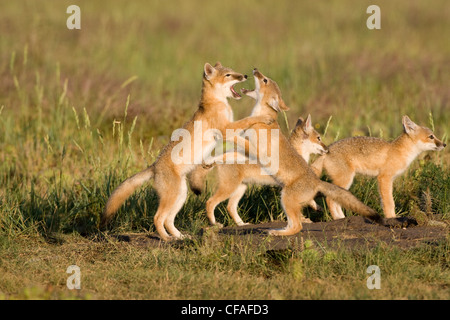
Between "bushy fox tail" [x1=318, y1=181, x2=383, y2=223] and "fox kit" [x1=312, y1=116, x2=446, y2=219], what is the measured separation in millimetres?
874

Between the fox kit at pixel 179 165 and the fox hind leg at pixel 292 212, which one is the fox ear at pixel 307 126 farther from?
the fox hind leg at pixel 292 212

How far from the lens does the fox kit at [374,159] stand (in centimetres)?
892

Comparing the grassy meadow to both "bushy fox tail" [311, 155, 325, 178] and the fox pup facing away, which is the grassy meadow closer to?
the fox pup facing away

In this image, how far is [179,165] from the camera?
8078 millimetres

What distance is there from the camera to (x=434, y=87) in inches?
605

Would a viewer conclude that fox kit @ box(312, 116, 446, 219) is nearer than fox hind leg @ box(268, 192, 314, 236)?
No

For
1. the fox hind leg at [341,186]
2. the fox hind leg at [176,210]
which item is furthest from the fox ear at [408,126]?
the fox hind leg at [176,210]

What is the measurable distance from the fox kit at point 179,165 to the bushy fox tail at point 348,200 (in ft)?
3.77

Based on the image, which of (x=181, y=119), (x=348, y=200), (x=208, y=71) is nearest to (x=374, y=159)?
(x=348, y=200)

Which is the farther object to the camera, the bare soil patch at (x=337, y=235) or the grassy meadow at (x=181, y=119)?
the bare soil patch at (x=337, y=235)

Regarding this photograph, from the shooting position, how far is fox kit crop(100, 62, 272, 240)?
7910mm

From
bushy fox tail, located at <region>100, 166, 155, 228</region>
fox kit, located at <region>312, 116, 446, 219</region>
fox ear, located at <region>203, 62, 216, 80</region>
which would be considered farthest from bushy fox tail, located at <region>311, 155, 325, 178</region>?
bushy fox tail, located at <region>100, 166, 155, 228</region>

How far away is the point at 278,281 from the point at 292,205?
5.35 ft

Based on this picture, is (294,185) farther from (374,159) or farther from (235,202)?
(374,159)
